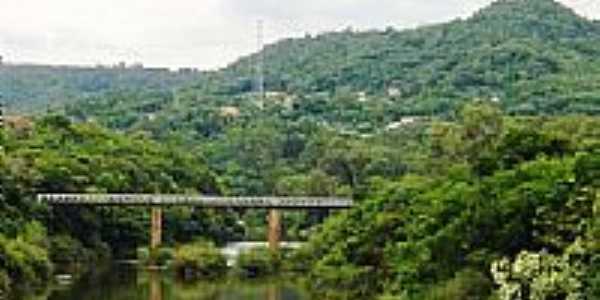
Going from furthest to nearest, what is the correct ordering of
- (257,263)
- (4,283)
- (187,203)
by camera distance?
1. (187,203)
2. (257,263)
3. (4,283)

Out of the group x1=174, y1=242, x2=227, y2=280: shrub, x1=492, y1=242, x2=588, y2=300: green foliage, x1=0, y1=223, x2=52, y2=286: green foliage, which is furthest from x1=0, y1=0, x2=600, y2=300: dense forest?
x1=174, y1=242, x2=227, y2=280: shrub

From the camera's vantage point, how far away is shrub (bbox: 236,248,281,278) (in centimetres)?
8706

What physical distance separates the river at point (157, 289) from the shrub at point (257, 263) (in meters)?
3.29

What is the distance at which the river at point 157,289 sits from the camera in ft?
231

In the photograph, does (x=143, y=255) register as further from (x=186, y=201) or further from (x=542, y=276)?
(x=542, y=276)

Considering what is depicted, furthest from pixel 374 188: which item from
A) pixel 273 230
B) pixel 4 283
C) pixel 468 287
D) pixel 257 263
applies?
pixel 468 287

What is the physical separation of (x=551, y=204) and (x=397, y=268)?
1099cm

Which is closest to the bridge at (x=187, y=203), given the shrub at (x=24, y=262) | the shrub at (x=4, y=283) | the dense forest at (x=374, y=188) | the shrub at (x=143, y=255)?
the shrub at (x=143, y=255)

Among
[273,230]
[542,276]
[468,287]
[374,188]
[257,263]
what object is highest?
[542,276]

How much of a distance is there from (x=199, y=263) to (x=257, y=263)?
11.1 ft

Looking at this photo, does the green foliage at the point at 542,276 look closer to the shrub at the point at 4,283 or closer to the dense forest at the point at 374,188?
the dense forest at the point at 374,188

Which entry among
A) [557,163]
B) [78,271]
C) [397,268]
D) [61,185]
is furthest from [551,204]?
[61,185]

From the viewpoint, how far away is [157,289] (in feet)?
249

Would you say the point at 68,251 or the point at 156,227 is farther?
the point at 156,227
